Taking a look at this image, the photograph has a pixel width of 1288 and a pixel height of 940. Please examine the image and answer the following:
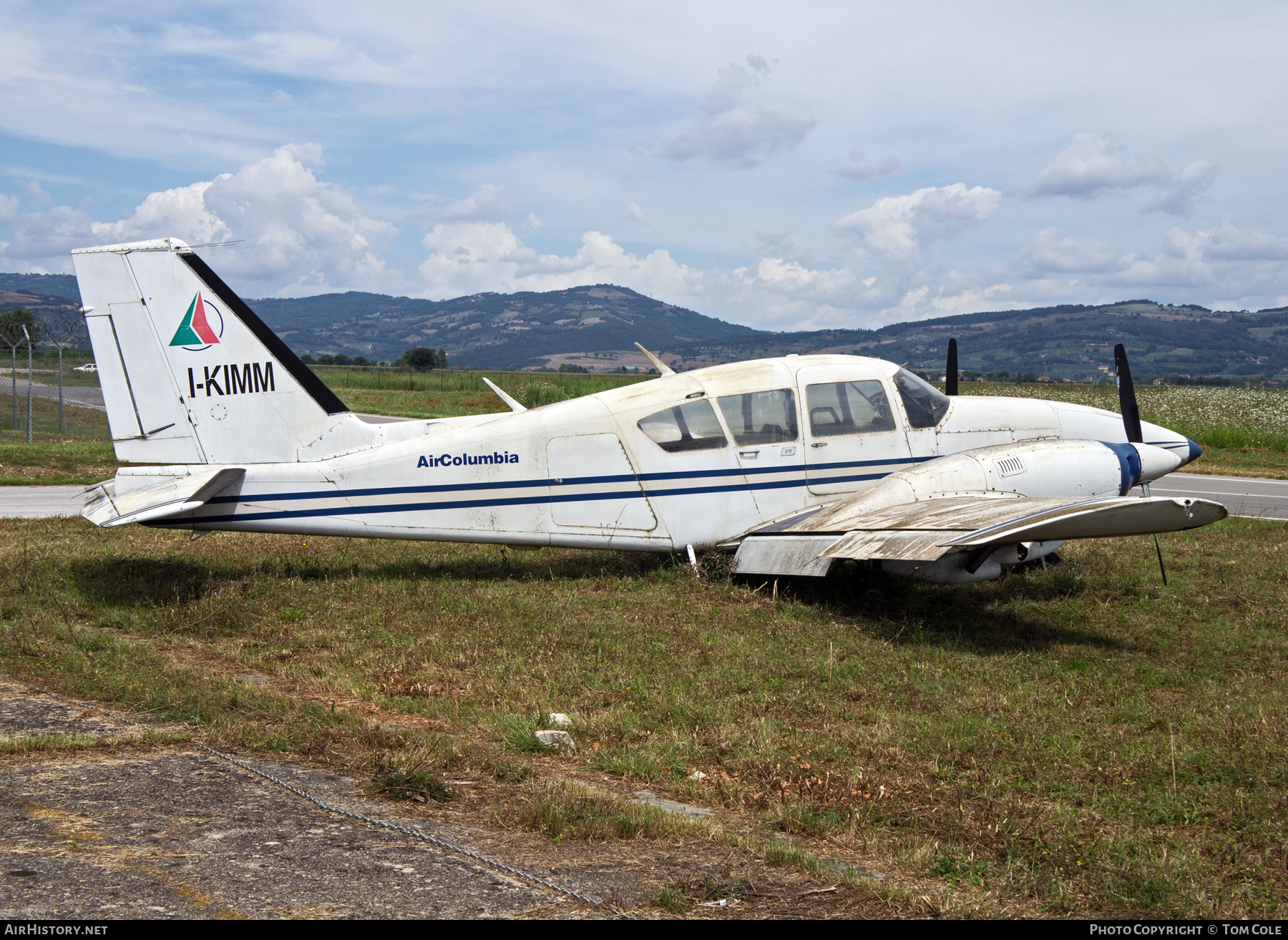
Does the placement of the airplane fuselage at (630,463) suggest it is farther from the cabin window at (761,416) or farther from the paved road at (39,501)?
the paved road at (39,501)

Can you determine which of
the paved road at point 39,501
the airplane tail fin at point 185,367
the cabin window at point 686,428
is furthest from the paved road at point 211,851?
the paved road at point 39,501

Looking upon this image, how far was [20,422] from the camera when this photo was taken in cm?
3853

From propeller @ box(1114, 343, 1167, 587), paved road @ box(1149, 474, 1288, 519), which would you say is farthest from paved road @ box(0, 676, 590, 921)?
A: paved road @ box(1149, 474, 1288, 519)

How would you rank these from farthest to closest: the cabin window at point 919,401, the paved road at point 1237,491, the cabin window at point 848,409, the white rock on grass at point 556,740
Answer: the paved road at point 1237,491
the cabin window at point 919,401
the cabin window at point 848,409
the white rock on grass at point 556,740

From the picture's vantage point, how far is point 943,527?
9344mm

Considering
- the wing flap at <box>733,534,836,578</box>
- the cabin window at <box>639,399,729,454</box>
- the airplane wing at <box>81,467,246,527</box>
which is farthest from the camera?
the cabin window at <box>639,399,729,454</box>

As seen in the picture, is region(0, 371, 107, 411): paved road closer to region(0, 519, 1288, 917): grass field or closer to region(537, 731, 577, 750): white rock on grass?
region(0, 519, 1288, 917): grass field

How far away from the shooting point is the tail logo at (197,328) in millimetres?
10477

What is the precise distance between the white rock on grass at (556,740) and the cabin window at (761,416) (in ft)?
18.4

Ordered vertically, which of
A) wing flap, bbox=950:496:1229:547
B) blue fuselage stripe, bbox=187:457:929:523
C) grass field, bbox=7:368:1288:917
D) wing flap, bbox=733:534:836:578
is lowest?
grass field, bbox=7:368:1288:917

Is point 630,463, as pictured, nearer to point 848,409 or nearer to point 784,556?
point 784,556

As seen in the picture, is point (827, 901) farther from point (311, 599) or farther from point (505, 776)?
point (311, 599)

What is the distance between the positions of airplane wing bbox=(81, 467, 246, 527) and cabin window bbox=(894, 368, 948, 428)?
7891 mm

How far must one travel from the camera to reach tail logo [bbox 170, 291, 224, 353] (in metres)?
10.5
